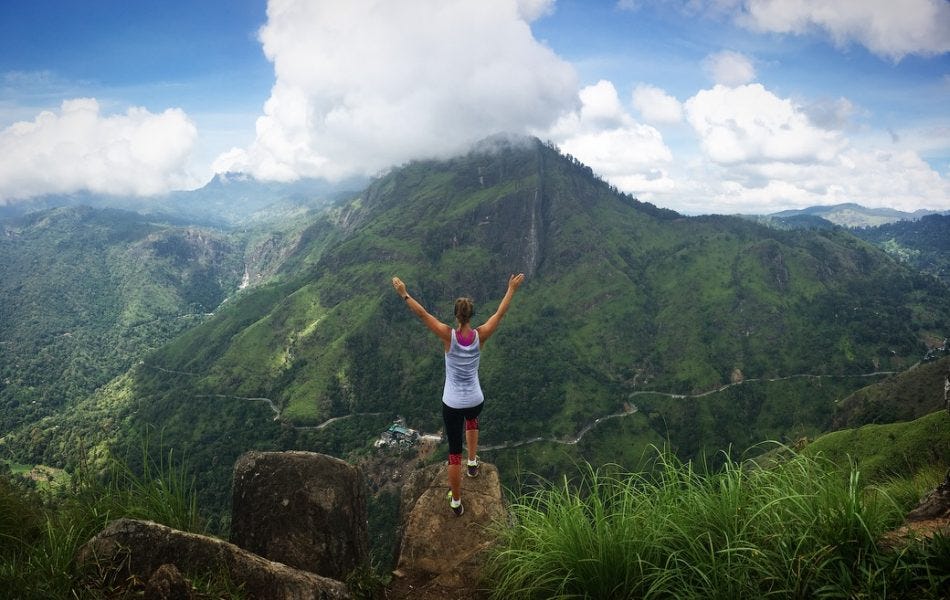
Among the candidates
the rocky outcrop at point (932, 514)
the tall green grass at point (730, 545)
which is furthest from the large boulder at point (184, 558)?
the rocky outcrop at point (932, 514)

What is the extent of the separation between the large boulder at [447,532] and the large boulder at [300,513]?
110 centimetres

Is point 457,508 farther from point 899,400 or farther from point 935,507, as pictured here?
point 899,400

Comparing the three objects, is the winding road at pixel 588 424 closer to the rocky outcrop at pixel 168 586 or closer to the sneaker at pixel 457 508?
the sneaker at pixel 457 508

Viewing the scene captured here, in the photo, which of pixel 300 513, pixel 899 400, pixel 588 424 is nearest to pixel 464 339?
pixel 300 513

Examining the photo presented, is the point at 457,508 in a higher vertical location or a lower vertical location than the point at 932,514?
lower

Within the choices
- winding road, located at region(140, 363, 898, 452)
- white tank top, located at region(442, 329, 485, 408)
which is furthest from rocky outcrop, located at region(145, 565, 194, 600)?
winding road, located at region(140, 363, 898, 452)

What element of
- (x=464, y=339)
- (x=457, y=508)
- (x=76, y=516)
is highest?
(x=464, y=339)

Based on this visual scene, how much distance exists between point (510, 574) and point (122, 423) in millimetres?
206547

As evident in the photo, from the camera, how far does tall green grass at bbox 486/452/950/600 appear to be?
349 cm

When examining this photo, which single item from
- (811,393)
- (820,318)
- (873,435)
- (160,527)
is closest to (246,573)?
(160,527)

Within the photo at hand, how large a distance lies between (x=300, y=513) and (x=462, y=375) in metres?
3.90

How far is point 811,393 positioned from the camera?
155 metres

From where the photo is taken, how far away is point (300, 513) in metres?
8.24

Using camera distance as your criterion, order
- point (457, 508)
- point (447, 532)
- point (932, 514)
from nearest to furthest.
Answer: point (932, 514) < point (447, 532) < point (457, 508)
